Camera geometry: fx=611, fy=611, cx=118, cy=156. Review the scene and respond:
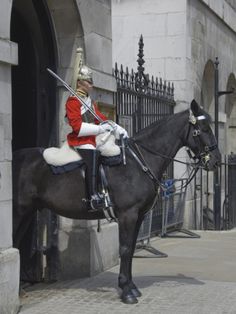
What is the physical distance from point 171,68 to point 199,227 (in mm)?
3760

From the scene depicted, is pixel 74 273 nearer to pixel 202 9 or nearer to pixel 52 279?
pixel 52 279

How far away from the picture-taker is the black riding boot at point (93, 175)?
671cm

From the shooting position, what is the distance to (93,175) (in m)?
6.73

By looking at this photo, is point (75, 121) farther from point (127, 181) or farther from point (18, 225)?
point (18, 225)

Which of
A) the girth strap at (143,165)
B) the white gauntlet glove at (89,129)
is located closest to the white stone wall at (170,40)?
the girth strap at (143,165)

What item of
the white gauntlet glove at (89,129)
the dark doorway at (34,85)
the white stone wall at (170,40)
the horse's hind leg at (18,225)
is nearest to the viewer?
the white gauntlet glove at (89,129)

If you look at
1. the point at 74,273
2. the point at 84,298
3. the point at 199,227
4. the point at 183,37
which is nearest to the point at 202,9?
the point at 183,37

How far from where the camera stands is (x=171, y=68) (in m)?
13.8

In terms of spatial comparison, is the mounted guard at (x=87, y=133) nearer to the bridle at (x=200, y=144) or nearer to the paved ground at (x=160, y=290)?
the bridle at (x=200, y=144)

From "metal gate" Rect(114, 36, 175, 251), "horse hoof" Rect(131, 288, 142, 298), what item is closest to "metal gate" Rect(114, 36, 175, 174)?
"metal gate" Rect(114, 36, 175, 251)

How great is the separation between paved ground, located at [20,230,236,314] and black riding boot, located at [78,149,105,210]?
45.8 inches

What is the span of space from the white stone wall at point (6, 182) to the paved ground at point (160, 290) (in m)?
0.51

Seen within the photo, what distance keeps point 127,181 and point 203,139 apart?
1.00 meters

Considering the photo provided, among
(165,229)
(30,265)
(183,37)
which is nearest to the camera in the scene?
(30,265)
